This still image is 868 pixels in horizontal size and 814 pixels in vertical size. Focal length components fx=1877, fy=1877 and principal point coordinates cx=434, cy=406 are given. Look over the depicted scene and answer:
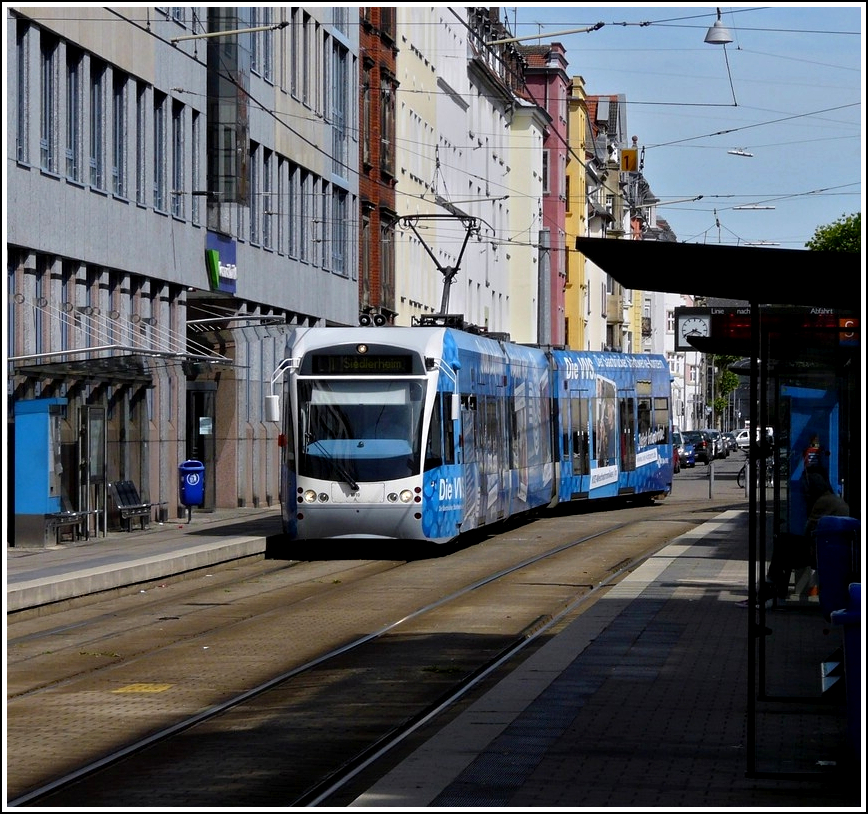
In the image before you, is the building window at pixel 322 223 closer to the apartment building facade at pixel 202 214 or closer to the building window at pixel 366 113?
the apartment building facade at pixel 202 214

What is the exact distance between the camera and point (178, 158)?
1481 inches

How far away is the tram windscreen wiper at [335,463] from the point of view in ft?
83.6

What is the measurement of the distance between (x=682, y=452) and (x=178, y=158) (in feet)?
168

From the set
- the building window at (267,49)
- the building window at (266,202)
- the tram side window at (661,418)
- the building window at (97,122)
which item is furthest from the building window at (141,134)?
the tram side window at (661,418)

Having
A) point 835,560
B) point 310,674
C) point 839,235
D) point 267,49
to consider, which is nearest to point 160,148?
point 267,49

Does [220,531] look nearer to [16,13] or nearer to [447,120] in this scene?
[16,13]

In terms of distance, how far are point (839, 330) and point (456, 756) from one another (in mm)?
3509

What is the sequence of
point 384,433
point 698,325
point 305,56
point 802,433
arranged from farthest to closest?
point 305,56
point 384,433
point 698,325
point 802,433

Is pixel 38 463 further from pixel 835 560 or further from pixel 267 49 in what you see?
pixel 835 560

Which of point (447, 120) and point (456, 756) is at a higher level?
point (447, 120)

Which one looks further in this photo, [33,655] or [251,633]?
[251,633]

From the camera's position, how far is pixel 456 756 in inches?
379

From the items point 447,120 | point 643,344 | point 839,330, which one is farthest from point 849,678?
point 643,344

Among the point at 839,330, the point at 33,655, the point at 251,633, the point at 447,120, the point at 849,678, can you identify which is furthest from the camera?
the point at 447,120
